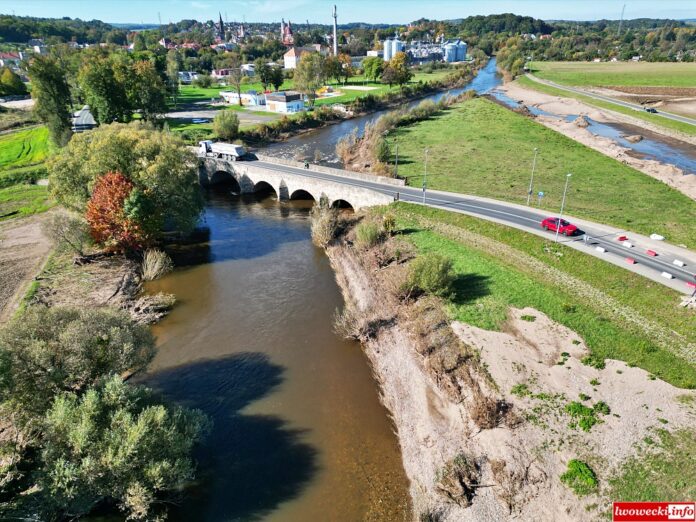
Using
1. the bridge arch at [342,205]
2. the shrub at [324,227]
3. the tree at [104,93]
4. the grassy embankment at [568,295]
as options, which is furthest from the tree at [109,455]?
the tree at [104,93]

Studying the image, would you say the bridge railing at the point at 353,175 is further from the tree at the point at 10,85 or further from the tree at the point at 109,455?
Result: the tree at the point at 10,85

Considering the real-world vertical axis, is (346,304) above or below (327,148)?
below

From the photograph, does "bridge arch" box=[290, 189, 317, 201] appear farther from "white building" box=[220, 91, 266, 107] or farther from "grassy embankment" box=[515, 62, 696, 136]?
"grassy embankment" box=[515, 62, 696, 136]

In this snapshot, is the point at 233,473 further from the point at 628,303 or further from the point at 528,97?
the point at 528,97

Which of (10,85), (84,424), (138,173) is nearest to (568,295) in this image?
(84,424)

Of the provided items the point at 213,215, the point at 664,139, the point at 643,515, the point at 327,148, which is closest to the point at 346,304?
the point at 643,515

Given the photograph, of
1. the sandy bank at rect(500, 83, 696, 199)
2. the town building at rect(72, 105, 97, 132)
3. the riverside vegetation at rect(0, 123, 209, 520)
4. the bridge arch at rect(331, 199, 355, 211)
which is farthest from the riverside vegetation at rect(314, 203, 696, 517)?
the town building at rect(72, 105, 97, 132)
